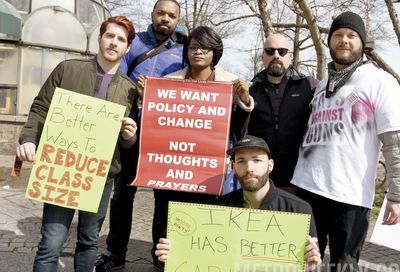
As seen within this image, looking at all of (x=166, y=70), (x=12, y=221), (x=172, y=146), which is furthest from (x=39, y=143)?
(x=12, y=221)

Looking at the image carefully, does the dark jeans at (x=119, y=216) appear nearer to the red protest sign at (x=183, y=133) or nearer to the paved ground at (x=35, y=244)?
the paved ground at (x=35, y=244)

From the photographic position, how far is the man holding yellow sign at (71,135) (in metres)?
2.87

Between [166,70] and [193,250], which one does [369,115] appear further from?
[166,70]

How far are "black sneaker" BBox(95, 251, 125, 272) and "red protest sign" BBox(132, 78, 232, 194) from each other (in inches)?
39.7

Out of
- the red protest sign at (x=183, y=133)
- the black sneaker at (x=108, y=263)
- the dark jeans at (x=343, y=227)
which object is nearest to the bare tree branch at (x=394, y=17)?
the red protest sign at (x=183, y=133)

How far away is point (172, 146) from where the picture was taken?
3.42 meters

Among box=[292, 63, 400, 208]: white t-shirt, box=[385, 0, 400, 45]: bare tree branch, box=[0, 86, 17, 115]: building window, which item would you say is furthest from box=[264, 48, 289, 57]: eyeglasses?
box=[0, 86, 17, 115]: building window

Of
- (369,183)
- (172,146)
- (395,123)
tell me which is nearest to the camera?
(395,123)

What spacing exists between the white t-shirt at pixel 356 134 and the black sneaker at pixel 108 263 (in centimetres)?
195

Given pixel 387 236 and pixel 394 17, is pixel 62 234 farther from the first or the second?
pixel 394 17

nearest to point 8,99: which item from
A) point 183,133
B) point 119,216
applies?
point 119,216

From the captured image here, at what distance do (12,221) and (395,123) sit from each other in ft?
15.4

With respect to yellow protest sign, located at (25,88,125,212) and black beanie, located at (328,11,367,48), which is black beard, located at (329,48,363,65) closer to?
black beanie, located at (328,11,367,48)

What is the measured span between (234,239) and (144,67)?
1.74m
